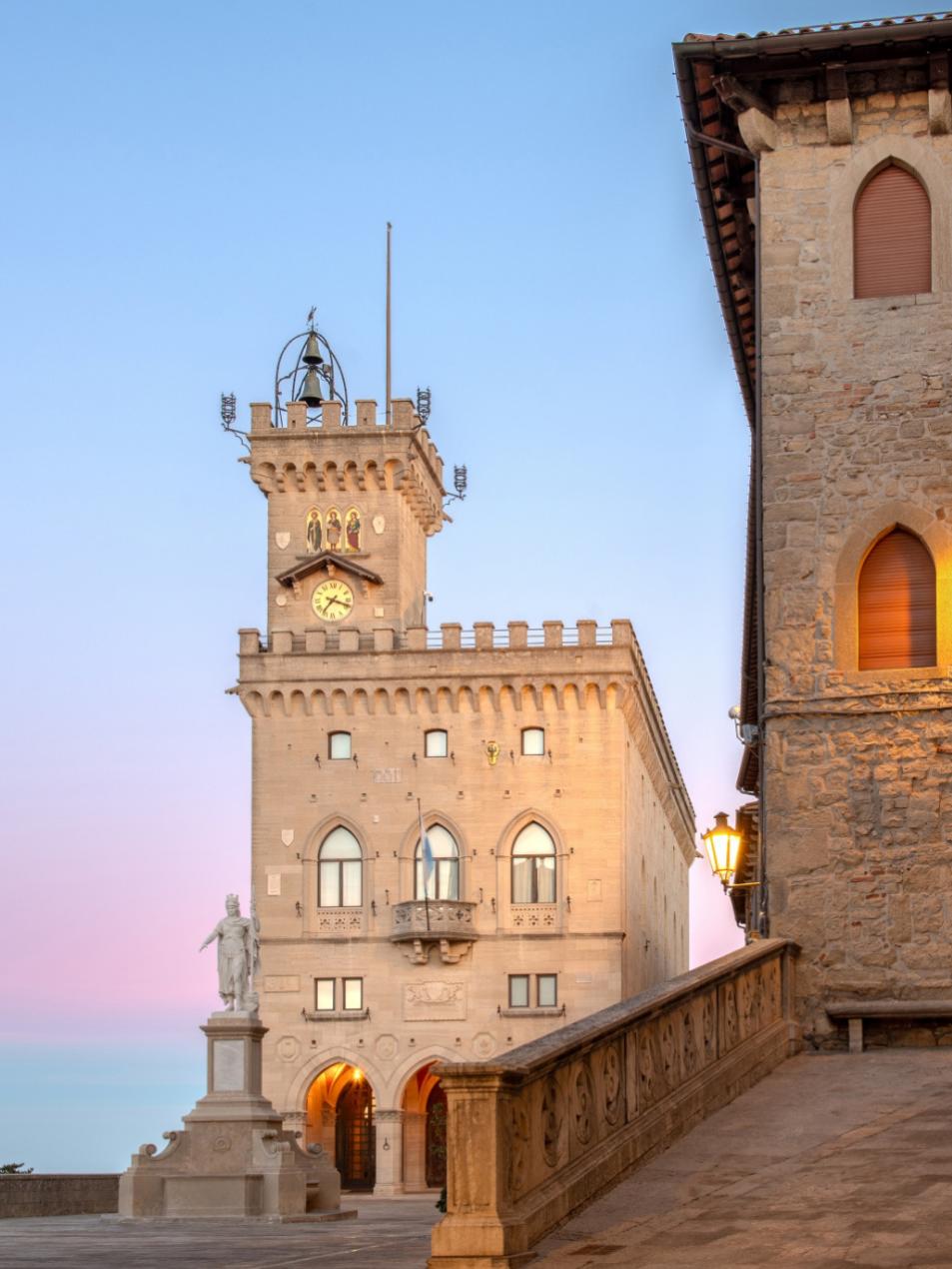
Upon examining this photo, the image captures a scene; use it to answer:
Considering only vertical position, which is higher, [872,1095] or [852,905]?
[852,905]

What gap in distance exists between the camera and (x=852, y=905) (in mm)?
17047

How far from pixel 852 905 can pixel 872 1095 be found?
3324mm

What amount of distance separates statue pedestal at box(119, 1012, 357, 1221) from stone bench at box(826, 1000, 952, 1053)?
502 inches

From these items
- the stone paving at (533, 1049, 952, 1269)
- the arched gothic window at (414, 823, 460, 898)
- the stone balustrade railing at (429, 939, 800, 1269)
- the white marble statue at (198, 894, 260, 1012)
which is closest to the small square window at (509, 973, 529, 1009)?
the arched gothic window at (414, 823, 460, 898)

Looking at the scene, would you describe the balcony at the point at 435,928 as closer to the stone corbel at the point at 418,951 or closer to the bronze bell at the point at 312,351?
the stone corbel at the point at 418,951

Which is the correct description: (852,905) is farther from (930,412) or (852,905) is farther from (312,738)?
(312,738)

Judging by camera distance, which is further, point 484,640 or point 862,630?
point 484,640

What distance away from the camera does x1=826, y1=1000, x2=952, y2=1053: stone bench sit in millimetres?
16141

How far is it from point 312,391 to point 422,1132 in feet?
82.5

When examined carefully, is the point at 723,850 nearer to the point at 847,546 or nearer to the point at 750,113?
the point at 847,546

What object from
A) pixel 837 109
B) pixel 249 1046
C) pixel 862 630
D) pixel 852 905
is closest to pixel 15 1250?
pixel 852 905

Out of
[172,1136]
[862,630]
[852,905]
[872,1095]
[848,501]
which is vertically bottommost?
[172,1136]

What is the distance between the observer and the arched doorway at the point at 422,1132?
58.4 m

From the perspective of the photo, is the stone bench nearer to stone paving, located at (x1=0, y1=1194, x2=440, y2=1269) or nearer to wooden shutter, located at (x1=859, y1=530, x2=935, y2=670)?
wooden shutter, located at (x1=859, y1=530, x2=935, y2=670)
